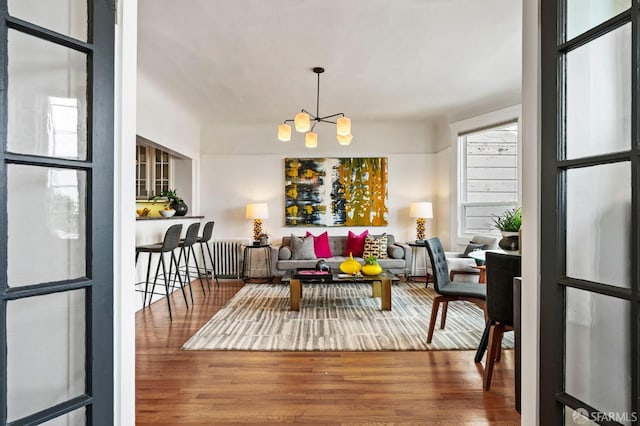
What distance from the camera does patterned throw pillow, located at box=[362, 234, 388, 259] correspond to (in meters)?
6.32

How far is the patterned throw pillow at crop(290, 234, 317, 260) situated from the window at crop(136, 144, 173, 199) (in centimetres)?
246

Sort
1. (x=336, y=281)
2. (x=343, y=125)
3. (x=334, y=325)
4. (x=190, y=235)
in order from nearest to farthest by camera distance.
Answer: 1. (x=334, y=325)
2. (x=343, y=125)
3. (x=336, y=281)
4. (x=190, y=235)

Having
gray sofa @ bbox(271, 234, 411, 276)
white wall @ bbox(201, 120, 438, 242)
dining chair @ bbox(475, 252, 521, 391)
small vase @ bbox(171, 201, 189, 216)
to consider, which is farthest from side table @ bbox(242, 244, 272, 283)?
dining chair @ bbox(475, 252, 521, 391)

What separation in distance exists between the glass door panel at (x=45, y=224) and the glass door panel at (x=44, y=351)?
0.08 m

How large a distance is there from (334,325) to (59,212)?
3.10m

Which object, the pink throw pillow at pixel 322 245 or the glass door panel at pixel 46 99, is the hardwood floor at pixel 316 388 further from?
the pink throw pillow at pixel 322 245

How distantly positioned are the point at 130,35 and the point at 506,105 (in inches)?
214

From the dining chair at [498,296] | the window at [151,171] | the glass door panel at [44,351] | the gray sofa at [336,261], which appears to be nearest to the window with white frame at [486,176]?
the gray sofa at [336,261]

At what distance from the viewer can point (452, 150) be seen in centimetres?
648

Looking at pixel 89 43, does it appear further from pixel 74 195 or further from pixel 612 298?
pixel 612 298

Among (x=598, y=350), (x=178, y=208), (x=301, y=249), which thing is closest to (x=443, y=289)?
(x=598, y=350)

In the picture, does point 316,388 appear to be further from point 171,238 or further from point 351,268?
point 171,238

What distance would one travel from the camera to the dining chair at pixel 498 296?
243 centimetres

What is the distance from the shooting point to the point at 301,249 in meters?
6.38
